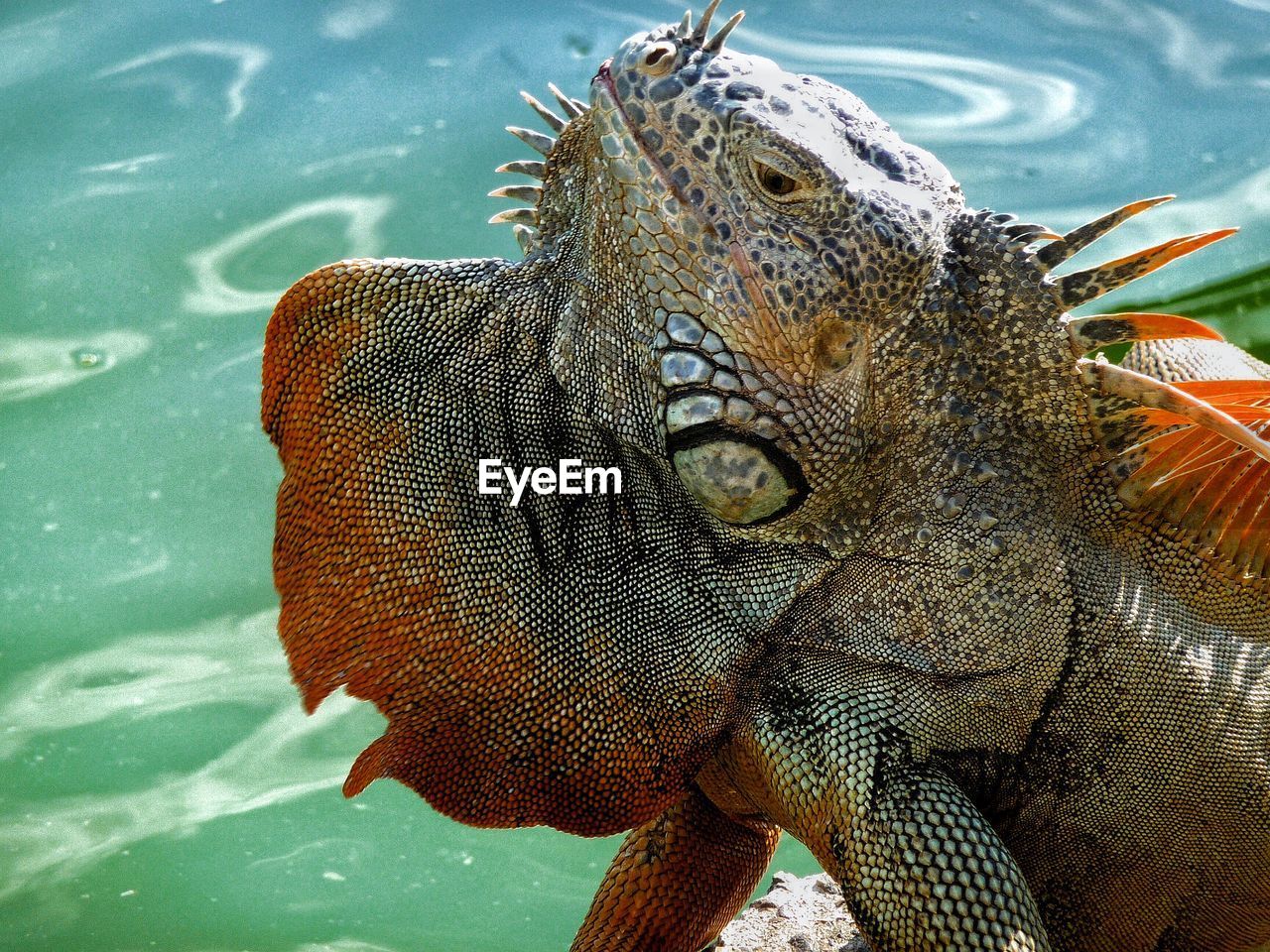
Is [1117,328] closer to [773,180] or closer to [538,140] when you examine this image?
[773,180]

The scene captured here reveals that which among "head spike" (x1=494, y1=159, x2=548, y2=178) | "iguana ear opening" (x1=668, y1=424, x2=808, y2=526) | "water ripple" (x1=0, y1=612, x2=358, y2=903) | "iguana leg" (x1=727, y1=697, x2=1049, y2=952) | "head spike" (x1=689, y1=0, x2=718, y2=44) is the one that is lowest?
"water ripple" (x1=0, y1=612, x2=358, y2=903)

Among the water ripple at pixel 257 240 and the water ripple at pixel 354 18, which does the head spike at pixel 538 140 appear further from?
the water ripple at pixel 354 18

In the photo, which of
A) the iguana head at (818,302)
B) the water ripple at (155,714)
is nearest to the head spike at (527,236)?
the iguana head at (818,302)

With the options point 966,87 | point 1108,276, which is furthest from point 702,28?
point 966,87

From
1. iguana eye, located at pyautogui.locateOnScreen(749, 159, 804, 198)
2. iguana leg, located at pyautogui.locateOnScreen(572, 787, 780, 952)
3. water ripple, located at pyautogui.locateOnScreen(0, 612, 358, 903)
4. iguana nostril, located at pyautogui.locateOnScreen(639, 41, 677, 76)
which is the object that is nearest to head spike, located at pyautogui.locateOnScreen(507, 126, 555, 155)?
iguana nostril, located at pyautogui.locateOnScreen(639, 41, 677, 76)

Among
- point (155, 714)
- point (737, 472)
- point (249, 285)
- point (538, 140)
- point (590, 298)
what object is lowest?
point (155, 714)

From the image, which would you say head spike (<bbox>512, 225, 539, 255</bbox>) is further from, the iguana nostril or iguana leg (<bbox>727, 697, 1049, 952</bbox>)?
iguana leg (<bbox>727, 697, 1049, 952</bbox>)
